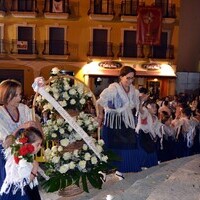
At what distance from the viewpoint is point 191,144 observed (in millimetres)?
8531

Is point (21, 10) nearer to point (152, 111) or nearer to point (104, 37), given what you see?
point (104, 37)

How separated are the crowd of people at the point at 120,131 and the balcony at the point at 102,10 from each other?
15.7 meters

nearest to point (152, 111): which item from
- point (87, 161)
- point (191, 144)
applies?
point (191, 144)

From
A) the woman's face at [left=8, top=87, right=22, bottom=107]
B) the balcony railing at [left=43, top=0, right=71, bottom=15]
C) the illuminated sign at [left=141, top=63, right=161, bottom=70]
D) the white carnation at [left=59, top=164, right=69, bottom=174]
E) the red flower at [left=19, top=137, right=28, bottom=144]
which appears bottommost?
the illuminated sign at [left=141, top=63, right=161, bottom=70]

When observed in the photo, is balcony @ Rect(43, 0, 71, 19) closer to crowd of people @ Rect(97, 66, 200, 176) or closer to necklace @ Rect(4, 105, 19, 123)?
crowd of people @ Rect(97, 66, 200, 176)

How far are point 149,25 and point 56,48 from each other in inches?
213

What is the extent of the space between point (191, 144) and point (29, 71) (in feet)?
55.3

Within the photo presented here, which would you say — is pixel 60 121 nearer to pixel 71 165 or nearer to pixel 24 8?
pixel 71 165

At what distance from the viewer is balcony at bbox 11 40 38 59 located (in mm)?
23812

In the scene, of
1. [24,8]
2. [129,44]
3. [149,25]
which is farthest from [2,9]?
[149,25]

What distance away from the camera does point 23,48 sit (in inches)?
942

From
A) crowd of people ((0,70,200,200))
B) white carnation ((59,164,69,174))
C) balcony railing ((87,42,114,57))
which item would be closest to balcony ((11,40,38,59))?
balcony railing ((87,42,114,57))

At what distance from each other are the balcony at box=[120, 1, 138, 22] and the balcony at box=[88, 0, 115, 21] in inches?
23.0

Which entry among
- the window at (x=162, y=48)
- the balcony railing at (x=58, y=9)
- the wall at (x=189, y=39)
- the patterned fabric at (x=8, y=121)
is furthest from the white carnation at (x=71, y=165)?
the wall at (x=189, y=39)
